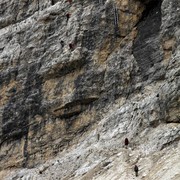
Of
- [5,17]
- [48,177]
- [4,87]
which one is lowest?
[48,177]

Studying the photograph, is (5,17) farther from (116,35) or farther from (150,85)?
(150,85)

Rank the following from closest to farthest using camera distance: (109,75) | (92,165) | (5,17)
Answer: (92,165), (109,75), (5,17)

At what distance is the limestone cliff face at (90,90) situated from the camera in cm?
3086

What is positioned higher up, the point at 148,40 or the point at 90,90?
the point at 148,40

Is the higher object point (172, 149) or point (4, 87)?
point (4, 87)

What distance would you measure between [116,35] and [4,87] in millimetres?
9944

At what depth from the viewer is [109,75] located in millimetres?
36062

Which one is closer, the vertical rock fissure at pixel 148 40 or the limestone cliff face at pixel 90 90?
the limestone cliff face at pixel 90 90

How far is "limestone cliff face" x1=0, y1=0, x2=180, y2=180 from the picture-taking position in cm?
3086

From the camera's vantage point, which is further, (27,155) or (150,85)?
(27,155)

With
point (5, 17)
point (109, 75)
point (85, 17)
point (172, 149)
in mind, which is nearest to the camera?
point (172, 149)

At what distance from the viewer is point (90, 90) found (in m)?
36.3

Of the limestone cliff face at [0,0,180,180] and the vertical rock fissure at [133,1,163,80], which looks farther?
the vertical rock fissure at [133,1,163,80]

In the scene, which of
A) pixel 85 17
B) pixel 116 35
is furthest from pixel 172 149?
pixel 85 17
